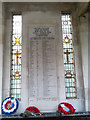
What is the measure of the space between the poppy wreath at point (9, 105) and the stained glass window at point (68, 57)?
6.39 ft

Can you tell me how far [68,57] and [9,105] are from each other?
9.25 feet

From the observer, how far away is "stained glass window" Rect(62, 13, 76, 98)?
571cm

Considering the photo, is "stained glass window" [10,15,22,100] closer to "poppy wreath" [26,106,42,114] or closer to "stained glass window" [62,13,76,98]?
"poppy wreath" [26,106,42,114]

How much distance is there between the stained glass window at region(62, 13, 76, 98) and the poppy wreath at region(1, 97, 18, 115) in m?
1.95

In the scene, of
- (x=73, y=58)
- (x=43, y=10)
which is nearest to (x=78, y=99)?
(x=73, y=58)

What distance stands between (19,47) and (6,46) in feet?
1.65

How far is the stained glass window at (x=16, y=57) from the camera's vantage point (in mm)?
5648

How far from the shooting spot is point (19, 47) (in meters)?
6.02

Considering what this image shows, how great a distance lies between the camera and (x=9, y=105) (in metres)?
5.00

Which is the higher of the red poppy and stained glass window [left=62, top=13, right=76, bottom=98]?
stained glass window [left=62, top=13, right=76, bottom=98]

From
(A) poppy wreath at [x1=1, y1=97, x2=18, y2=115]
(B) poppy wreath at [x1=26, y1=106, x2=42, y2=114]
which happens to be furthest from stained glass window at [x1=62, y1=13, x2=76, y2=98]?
(A) poppy wreath at [x1=1, y1=97, x2=18, y2=115]

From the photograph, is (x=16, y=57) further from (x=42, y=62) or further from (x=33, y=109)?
(x=33, y=109)

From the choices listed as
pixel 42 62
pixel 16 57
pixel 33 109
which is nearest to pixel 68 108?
pixel 33 109

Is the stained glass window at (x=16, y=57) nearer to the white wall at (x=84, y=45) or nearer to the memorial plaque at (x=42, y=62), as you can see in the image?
the memorial plaque at (x=42, y=62)
